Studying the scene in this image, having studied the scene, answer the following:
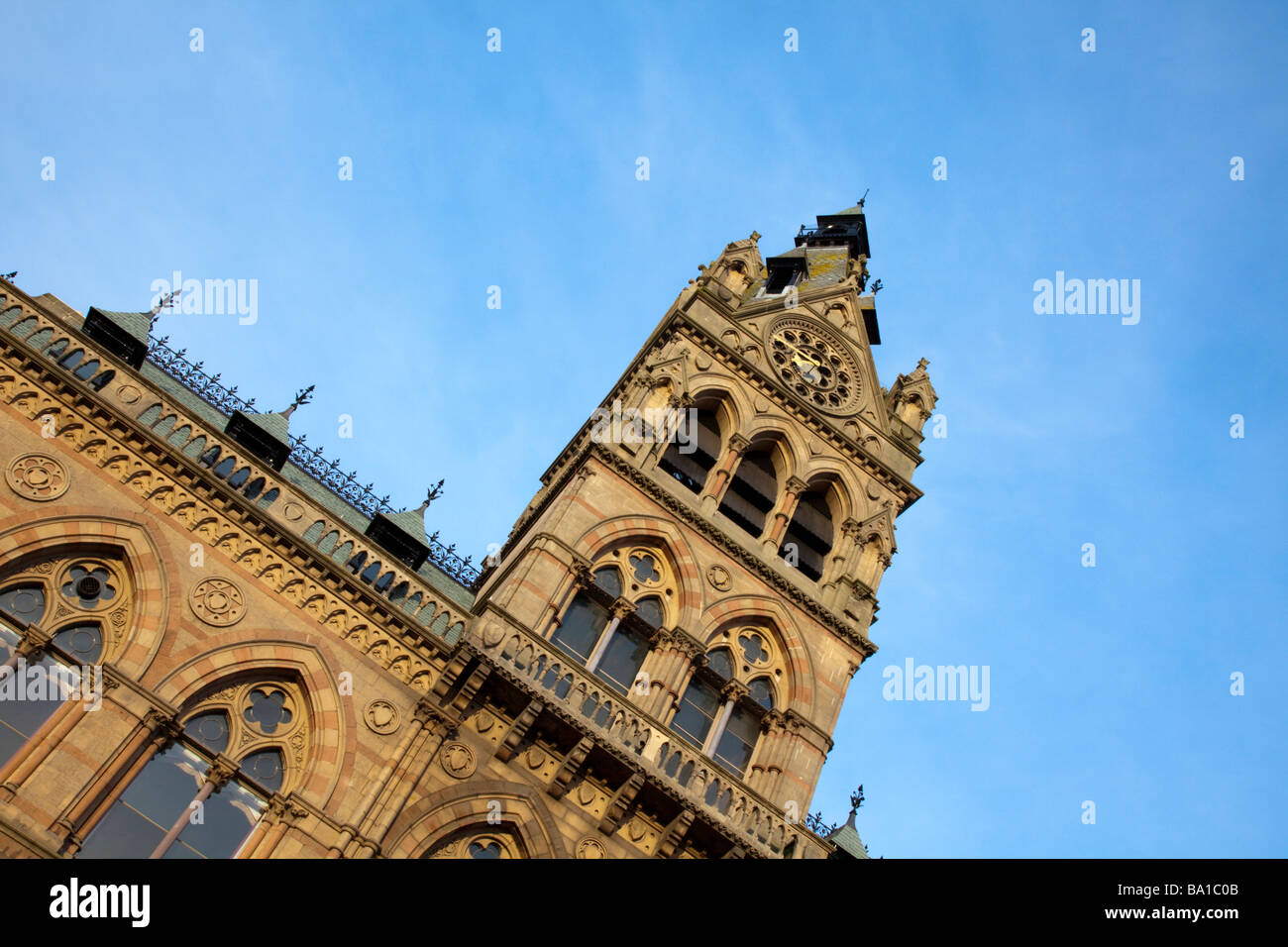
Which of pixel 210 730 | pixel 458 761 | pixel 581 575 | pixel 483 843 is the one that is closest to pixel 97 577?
pixel 210 730

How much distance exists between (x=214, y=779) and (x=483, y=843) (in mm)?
4698

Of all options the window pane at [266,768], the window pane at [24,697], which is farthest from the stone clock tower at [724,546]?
the window pane at [24,697]

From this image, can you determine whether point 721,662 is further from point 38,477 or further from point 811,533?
point 38,477

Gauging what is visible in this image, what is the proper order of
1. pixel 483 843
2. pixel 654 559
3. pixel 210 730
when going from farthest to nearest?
1. pixel 654 559
2. pixel 483 843
3. pixel 210 730

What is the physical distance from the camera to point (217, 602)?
73.2 ft

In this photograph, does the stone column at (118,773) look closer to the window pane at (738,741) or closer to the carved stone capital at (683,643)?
the carved stone capital at (683,643)

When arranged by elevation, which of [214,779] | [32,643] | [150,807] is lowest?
[150,807]

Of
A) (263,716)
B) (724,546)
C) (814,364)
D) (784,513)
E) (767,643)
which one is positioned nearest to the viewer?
(263,716)

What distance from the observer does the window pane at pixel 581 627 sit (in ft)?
84.8

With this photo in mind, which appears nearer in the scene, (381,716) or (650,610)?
(381,716)

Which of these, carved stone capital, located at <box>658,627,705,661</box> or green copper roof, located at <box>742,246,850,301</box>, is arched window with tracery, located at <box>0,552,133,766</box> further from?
green copper roof, located at <box>742,246,850,301</box>

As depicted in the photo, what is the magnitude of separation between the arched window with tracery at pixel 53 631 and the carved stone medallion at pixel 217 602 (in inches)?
43.2

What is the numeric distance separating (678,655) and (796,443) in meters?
7.71
